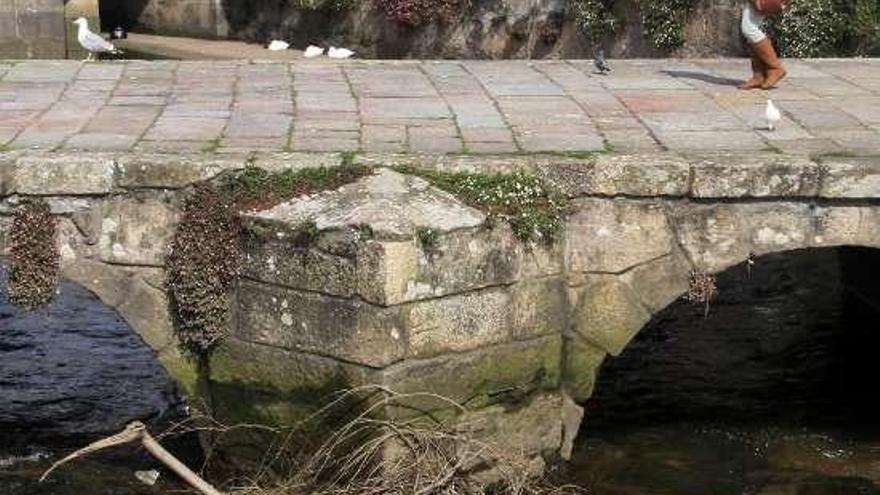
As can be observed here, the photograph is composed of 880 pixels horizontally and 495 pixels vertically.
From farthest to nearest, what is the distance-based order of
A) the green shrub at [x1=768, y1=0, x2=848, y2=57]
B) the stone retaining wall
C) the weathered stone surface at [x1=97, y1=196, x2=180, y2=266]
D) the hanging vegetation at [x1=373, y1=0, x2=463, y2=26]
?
1. the hanging vegetation at [x1=373, y1=0, x2=463, y2=26]
2. the green shrub at [x1=768, y1=0, x2=848, y2=57]
3. the weathered stone surface at [x1=97, y1=196, x2=180, y2=266]
4. the stone retaining wall

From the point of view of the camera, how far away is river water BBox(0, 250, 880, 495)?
22.1 ft

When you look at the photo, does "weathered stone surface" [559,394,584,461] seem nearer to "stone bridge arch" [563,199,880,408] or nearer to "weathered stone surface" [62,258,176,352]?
"stone bridge arch" [563,199,880,408]

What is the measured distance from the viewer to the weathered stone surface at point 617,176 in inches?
232

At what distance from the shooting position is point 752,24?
7672mm

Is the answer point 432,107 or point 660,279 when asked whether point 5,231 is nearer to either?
point 432,107

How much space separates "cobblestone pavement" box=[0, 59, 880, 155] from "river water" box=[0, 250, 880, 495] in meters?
1.76

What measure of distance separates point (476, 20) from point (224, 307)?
10190 mm

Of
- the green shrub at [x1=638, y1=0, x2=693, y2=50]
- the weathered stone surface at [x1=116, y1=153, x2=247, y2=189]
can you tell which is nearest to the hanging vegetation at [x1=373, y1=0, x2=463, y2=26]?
the green shrub at [x1=638, y1=0, x2=693, y2=50]

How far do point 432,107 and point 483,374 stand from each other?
6.74 feet

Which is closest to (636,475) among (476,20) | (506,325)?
(506,325)

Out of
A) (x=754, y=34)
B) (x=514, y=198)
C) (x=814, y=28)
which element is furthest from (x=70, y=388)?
(x=814, y=28)

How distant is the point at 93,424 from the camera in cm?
755

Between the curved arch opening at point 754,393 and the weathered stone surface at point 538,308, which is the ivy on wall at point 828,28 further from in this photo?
the weathered stone surface at point 538,308

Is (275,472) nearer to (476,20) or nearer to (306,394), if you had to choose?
(306,394)
